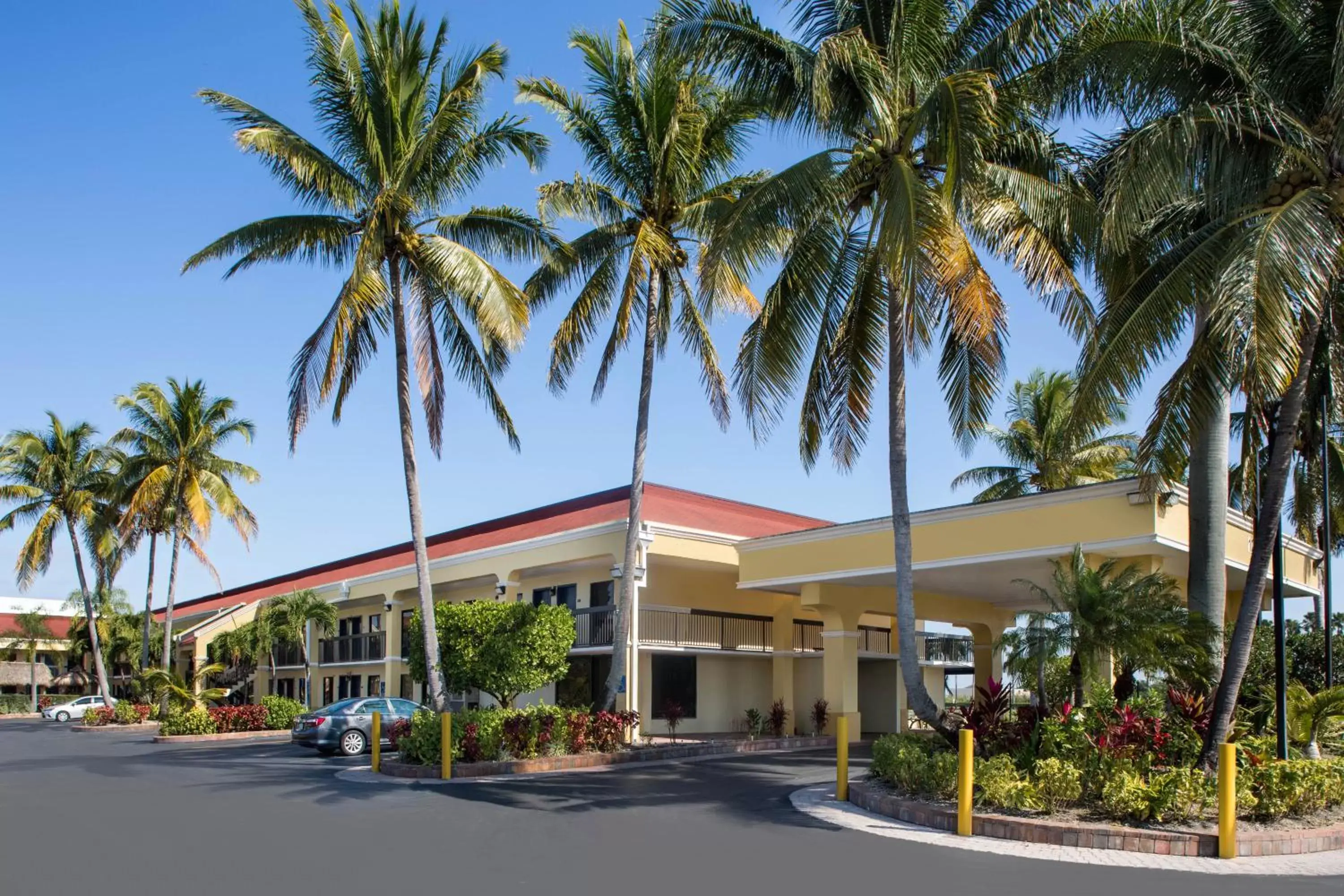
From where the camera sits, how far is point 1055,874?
10.4 meters

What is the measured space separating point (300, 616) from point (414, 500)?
19.3 metres

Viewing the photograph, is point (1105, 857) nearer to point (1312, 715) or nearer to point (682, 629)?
point (1312, 715)

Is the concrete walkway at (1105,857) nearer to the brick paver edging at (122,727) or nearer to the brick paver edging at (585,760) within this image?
the brick paver edging at (585,760)

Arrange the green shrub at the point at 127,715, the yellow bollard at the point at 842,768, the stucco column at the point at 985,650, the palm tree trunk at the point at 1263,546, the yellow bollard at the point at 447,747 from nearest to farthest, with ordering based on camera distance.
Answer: the palm tree trunk at the point at 1263,546
the yellow bollard at the point at 842,768
the yellow bollard at the point at 447,747
the stucco column at the point at 985,650
the green shrub at the point at 127,715

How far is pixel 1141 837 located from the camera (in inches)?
464

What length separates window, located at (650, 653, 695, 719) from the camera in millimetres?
29984

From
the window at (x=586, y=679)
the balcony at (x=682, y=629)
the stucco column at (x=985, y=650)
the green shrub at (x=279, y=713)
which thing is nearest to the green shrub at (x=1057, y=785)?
the balcony at (x=682, y=629)

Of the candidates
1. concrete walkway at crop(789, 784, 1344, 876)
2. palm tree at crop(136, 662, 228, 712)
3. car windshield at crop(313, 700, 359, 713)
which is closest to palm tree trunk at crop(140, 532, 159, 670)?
palm tree at crop(136, 662, 228, 712)

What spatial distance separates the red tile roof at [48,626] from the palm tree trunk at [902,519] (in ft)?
221

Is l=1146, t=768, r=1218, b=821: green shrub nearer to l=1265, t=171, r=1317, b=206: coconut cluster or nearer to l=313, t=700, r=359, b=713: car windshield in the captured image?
l=1265, t=171, r=1317, b=206: coconut cluster

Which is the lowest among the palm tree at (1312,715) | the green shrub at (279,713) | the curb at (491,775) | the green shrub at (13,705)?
the green shrub at (13,705)

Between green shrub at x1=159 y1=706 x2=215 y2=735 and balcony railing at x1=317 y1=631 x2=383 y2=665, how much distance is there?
6520mm

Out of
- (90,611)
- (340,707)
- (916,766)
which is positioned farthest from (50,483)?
(916,766)

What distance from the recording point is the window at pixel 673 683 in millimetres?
29984
